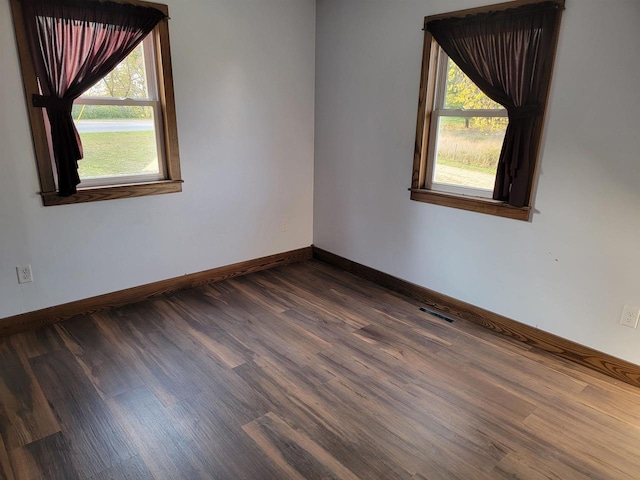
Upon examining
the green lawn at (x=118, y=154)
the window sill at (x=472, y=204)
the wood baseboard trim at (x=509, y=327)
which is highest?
the green lawn at (x=118, y=154)

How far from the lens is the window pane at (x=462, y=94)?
2819mm

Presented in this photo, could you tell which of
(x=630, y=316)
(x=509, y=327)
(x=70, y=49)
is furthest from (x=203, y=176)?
(x=630, y=316)

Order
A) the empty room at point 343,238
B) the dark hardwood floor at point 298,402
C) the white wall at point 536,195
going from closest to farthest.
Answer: the dark hardwood floor at point 298,402 < the empty room at point 343,238 < the white wall at point 536,195

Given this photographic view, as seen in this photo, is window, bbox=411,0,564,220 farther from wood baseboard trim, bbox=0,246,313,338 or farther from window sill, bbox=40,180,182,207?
window sill, bbox=40,180,182,207

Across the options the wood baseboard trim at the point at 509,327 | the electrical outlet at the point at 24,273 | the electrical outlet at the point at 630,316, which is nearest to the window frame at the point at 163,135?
the electrical outlet at the point at 24,273

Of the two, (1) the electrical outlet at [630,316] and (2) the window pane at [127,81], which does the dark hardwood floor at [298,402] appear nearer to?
(1) the electrical outlet at [630,316]

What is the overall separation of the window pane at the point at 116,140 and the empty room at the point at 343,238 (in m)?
0.02

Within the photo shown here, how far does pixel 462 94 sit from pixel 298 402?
230 centimetres

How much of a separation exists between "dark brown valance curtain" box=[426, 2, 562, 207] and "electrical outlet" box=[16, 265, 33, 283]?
314cm

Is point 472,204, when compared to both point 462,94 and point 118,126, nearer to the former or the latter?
point 462,94

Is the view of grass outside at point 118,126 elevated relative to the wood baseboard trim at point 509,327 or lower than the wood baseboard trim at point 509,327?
elevated

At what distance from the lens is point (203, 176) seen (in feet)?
11.3

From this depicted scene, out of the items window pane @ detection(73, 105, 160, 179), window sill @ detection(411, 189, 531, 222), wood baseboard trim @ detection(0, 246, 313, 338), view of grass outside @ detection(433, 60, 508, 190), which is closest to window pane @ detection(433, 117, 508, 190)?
view of grass outside @ detection(433, 60, 508, 190)

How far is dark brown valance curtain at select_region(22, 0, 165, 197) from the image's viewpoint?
8.28ft
